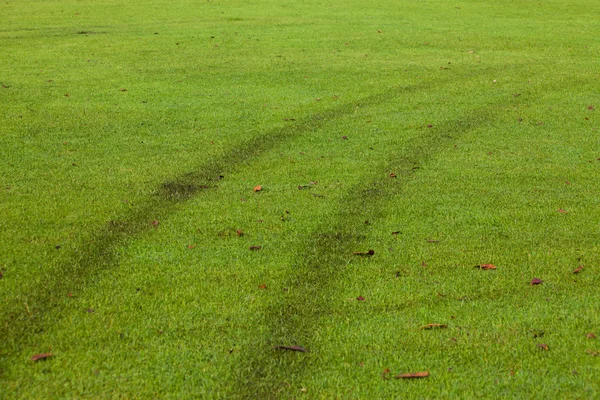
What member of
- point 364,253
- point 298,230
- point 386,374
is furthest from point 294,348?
point 298,230

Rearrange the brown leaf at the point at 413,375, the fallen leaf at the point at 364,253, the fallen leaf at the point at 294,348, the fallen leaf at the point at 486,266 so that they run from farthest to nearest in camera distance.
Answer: the fallen leaf at the point at 364,253, the fallen leaf at the point at 486,266, the fallen leaf at the point at 294,348, the brown leaf at the point at 413,375

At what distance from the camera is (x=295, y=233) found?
426cm

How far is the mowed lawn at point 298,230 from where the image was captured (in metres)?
2.95

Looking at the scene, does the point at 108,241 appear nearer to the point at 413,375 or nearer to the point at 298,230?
the point at 298,230

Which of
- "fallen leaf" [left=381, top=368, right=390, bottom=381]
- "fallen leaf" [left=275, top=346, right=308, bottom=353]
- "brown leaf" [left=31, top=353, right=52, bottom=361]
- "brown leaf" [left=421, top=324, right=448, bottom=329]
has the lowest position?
"fallen leaf" [left=381, top=368, right=390, bottom=381]

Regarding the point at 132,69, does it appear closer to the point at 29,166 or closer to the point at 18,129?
the point at 18,129

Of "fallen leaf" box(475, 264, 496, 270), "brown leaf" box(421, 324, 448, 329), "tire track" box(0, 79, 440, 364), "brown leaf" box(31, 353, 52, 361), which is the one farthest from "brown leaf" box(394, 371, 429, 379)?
"tire track" box(0, 79, 440, 364)

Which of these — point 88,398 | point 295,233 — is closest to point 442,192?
point 295,233

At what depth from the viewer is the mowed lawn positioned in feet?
9.67

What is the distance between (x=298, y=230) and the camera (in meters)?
4.30

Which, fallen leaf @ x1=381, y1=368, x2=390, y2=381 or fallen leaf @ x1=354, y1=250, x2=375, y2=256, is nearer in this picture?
fallen leaf @ x1=381, y1=368, x2=390, y2=381

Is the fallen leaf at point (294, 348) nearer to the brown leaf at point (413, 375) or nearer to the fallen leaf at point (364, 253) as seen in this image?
the brown leaf at point (413, 375)

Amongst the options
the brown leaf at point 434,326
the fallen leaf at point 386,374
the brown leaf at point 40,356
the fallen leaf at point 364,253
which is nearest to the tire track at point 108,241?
the brown leaf at point 40,356

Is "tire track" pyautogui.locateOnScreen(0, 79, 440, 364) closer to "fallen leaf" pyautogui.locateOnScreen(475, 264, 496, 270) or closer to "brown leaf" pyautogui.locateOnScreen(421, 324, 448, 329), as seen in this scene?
"brown leaf" pyautogui.locateOnScreen(421, 324, 448, 329)
